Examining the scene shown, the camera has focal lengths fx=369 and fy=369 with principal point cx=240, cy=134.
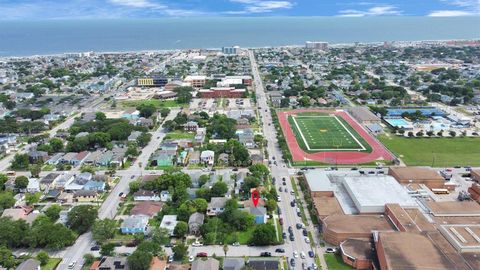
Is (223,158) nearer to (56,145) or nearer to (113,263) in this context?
(113,263)

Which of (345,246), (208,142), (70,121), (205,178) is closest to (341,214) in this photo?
(345,246)

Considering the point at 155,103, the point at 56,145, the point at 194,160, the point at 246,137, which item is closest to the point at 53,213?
the point at 194,160

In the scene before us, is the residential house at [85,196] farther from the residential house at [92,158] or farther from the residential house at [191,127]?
the residential house at [191,127]

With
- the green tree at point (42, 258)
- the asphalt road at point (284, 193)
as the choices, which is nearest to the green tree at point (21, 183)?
the green tree at point (42, 258)

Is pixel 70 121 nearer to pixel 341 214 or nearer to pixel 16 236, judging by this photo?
pixel 16 236

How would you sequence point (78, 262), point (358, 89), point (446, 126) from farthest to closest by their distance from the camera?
point (358, 89) < point (446, 126) < point (78, 262)

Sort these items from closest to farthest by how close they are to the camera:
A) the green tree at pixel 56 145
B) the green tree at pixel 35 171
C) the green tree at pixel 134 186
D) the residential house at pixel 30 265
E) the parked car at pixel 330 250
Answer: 1. the residential house at pixel 30 265
2. the parked car at pixel 330 250
3. the green tree at pixel 134 186
4. the green tree at pixel 35 171
5. the green tree at pixel 56 145
